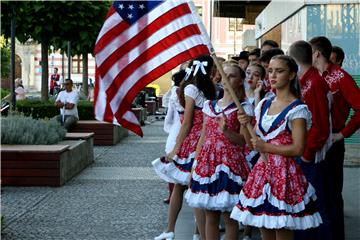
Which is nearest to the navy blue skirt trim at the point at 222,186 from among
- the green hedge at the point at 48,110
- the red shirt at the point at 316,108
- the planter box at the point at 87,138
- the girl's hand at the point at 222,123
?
the girl's hand at the point at 222,123

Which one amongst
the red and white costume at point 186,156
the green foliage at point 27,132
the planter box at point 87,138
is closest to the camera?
the red and white costume at point 186,156

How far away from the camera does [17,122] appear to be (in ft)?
46.4

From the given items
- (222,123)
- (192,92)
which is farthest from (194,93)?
(222,123)

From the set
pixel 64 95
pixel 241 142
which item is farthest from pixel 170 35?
pixel 64 95

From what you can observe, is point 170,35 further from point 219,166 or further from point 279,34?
point 279,34

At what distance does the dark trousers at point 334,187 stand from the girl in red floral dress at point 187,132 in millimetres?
1342

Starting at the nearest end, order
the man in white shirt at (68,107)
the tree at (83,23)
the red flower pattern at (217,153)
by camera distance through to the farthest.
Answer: the red flower pattern at (217,153) < the man in white shirt at (68,107) < the tree at (83,23)

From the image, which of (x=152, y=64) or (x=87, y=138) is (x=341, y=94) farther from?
(x=87, y=138)

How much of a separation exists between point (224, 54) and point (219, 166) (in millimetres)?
67157

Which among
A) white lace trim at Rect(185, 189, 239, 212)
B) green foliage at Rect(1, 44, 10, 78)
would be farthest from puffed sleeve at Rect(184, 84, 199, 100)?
green foliage at Rect(1, 44, 10, 78)

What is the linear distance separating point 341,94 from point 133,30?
1953mm

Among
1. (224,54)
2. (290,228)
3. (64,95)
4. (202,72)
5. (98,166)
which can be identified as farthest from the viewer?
(224,54)

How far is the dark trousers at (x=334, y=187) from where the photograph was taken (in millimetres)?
7453

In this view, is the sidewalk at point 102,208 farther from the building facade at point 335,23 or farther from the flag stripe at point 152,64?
the flag stripe at point 152,64
